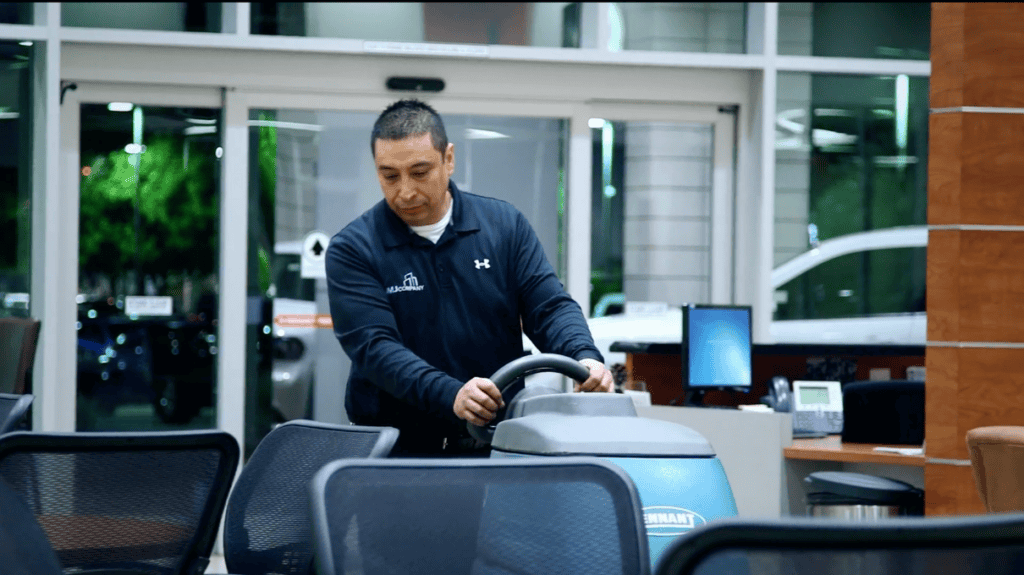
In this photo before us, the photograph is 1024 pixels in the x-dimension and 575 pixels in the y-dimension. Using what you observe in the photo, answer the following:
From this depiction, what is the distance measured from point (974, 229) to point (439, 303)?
1.68 m

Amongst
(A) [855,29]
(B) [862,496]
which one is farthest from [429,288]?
(A) [855,29]

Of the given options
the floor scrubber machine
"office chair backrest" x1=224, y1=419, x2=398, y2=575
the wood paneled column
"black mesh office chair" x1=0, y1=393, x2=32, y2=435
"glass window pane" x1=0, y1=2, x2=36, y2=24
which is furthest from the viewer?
"glass window pane" x1=0, y1=2, x2=36, y2=24

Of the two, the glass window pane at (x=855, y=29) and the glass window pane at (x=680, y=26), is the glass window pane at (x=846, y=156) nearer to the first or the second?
the glass window pane at (x=855, y=29)

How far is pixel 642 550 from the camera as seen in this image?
4.34ft

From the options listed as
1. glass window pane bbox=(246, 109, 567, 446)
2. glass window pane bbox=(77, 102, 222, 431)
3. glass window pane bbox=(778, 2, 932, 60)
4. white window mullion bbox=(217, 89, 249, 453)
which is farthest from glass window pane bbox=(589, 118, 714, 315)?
glass window pane bbox=(77, 102, 222, 431)

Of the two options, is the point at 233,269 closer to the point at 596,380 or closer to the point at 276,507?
the point at 276,507

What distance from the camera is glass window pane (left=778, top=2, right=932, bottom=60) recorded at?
5.86m

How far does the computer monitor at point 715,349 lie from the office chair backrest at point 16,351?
242 centimetres

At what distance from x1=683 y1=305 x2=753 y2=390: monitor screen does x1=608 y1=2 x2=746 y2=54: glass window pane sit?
1.72 meters

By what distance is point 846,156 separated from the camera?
5906 millimetres

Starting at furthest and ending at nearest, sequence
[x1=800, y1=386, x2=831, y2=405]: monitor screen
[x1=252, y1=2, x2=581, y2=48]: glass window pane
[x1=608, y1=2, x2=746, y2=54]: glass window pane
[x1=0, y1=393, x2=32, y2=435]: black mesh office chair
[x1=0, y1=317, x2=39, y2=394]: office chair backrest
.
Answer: [x1=608, y1=2, x2=746, y2=54]: glass window pane, [x1=252, y1=2, x2=581, y2=48]: glass window pane, [x1=800, y1=386, x2=831, y2=405]: monitor screen, [x1=0, y1=317, x2=39, y2=394]: office chair backrest, [x1=0, y1=393, x2=32, y2=435]: black mesh office chair

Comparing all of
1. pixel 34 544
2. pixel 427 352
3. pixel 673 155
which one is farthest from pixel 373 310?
pixel 673 155

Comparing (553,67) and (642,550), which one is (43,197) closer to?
(553,67)

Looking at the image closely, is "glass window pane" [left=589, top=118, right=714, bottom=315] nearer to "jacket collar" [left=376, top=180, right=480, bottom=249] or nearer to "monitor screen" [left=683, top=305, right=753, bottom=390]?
"monitor screen" [left=683, top=305, right=753, bottom=390]
